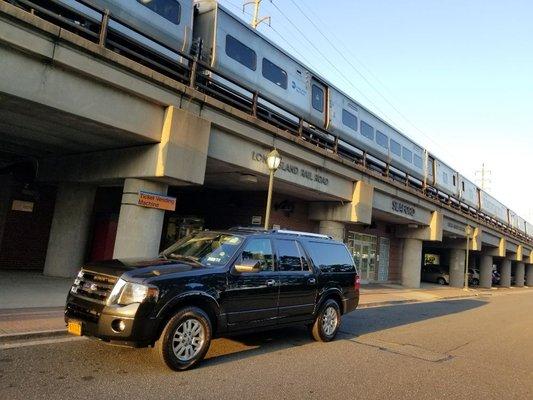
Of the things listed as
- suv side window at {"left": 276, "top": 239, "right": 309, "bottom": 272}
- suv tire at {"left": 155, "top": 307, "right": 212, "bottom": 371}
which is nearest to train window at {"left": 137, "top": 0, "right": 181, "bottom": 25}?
suv side window at {"left": 276, "top": 239, "right": 309, "bottom": 272}

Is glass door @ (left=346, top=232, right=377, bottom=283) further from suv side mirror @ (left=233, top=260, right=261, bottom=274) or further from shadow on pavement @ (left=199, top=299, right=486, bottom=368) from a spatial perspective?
suv side mirror @ (left=233, top=260, right=261, bottom=274)

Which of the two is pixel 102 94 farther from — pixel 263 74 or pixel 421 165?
pixel 421 165

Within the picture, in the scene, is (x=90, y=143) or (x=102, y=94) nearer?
(x=102, y=94)

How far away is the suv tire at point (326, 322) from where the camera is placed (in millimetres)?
8016

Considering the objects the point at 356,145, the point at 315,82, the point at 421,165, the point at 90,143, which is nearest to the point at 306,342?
the point at 90,143

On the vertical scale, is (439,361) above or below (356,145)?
below

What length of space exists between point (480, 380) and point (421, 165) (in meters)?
22.1

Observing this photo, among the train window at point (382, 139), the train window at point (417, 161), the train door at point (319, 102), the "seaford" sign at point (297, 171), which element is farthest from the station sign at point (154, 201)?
the train window at point (417, 161)

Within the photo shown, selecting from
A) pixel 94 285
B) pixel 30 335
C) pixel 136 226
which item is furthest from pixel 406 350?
pixel 136 226

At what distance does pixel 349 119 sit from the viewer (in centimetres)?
1931

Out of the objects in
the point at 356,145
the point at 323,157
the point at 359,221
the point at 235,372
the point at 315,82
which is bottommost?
the point at 235,372

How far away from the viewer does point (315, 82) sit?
56.1ft

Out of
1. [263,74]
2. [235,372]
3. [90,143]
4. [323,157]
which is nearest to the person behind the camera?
[235,372]

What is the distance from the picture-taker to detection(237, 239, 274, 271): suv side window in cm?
662
